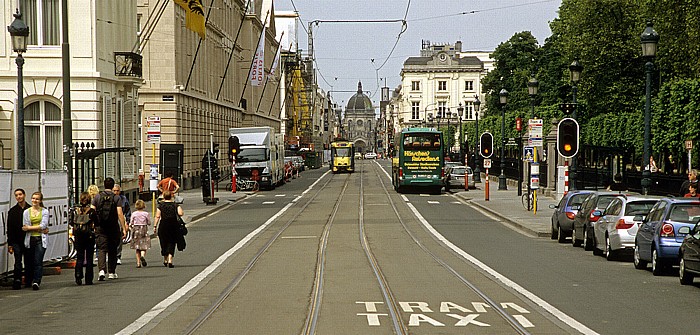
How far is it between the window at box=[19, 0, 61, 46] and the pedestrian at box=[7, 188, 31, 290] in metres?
22.2

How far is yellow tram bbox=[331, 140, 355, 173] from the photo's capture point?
106m

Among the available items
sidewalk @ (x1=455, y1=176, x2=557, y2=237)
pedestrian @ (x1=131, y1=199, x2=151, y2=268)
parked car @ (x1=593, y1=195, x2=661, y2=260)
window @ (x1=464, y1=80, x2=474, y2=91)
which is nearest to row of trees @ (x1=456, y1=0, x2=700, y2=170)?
sidewalk @ (x1=455, y1=176, x2=557, y2=237)

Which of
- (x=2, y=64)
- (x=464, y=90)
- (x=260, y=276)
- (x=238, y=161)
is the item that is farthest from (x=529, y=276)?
(x=464, y=90)

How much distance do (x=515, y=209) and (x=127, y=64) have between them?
17.4m

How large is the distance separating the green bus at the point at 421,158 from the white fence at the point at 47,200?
38235mm

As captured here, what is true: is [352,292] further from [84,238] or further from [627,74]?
[627,74]

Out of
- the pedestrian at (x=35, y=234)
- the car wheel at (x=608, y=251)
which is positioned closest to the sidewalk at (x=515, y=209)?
the car wheel at (x=608, y=251)

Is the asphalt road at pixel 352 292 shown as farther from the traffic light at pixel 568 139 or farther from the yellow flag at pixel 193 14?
the yellow flag at pixel 193 14

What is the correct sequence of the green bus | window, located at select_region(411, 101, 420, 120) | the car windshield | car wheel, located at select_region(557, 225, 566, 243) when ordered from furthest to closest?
window, located at select_region(411, 101, 420, 120)
the green bus
car wheel, located at select_region(557, 225, 566, 243)
the car windshield

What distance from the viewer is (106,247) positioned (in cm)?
1861

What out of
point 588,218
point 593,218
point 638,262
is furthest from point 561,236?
point 638,262

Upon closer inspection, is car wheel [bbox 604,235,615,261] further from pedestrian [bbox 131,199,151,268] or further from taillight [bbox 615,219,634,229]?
pedestrian [bbox 131,199,151,268]

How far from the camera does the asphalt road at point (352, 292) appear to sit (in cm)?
1280

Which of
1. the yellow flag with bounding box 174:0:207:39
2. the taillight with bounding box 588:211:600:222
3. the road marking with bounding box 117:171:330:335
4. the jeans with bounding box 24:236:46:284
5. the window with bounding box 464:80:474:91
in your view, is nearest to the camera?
the road marking with bounding box 117:171:330:335
